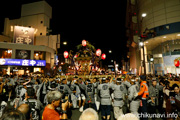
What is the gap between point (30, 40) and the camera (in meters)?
30.1

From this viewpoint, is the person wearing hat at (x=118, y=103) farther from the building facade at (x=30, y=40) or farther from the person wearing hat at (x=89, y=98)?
the building facade at (x=30, y=40)

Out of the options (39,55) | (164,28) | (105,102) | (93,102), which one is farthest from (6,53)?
(164,28)

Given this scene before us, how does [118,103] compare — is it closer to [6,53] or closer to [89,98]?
[89,98]

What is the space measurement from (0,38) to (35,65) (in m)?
15.1

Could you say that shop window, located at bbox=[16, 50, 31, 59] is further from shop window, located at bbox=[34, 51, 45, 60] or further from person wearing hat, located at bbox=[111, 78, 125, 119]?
person wearing hat, located at bbox=[111, 78, 125, 119]

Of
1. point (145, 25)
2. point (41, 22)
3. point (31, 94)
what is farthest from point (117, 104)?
point (41, 22)

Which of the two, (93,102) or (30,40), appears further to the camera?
(30,40)

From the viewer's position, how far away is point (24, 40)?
29609mm

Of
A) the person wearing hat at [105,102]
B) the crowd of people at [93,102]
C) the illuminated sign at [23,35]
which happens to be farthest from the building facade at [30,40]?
the person wearing hat at [105,102]

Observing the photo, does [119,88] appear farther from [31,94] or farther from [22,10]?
[22,10]

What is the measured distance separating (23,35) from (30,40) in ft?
6.56

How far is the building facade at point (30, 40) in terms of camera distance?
1095 inches

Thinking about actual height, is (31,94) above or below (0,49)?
below

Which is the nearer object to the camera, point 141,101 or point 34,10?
point 141,101
